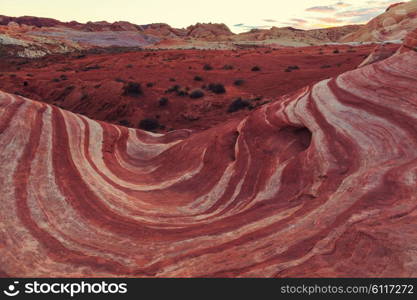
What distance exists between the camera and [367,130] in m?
7.91

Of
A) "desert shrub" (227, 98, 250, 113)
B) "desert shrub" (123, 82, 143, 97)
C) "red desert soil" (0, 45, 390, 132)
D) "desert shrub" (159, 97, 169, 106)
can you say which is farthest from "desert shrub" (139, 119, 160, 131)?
"desert shrub" (227, 98, 250, 113)

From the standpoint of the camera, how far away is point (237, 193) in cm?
825

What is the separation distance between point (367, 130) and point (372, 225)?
3.58 m

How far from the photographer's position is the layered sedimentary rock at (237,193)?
4.96 m

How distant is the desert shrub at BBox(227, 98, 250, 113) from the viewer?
2156 cm

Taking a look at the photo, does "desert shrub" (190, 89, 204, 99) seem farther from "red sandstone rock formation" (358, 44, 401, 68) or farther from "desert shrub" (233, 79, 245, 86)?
"red sandstone rock formation" (358, 44, 401, 68)

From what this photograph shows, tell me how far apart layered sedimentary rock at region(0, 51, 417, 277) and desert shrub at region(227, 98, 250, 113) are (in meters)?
10.0

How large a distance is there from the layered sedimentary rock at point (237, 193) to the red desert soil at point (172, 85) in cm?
998

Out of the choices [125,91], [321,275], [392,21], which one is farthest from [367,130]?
[392,21]

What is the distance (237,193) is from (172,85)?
67.5 ft

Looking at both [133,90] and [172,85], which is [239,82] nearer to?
[172,85]

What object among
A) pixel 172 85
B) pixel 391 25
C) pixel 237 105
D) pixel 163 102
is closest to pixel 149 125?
pixel 163 102

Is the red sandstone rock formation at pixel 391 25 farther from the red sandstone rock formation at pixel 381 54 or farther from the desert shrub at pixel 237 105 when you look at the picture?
the red sandstone rock formation at pixel 381 54

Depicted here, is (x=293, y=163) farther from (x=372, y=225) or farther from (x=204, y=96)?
(x=204, y=96)
